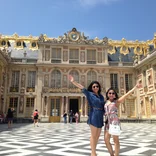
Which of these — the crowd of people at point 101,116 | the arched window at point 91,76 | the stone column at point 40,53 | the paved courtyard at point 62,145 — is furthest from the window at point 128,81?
the crowd of people at point 101,116

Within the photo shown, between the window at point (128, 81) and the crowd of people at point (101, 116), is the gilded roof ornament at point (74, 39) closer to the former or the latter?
the window at point (128, 81)

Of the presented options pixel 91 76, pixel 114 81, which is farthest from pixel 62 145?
pixel 114 81

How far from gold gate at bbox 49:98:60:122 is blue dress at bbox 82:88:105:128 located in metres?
21.5

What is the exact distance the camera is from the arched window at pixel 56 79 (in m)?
26.0

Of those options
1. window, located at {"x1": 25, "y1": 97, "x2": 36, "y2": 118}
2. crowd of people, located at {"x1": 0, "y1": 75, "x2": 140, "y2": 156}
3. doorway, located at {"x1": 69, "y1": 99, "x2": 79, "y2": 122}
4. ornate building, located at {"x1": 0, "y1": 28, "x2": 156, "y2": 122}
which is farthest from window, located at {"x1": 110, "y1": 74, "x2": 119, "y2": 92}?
crowd of people, located at {"x1": 0, "y1": 75, "x2": 140, "y2": 156}

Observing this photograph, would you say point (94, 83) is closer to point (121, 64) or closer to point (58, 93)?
point (58, 93)

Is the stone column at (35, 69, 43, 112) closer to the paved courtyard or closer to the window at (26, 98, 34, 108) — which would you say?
the window at (26, 98, 34, 108)

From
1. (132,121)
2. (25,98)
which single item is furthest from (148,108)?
(25,98)

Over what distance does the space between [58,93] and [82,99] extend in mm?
3334

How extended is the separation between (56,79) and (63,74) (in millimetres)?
1202

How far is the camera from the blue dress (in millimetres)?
4020

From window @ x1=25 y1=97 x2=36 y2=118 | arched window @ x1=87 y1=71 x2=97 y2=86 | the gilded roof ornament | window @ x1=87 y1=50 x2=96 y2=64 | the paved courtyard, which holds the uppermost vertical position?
the gilded roof ornament

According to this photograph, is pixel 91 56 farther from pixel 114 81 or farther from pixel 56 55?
pixel 56 55

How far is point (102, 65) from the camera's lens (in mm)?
26938
